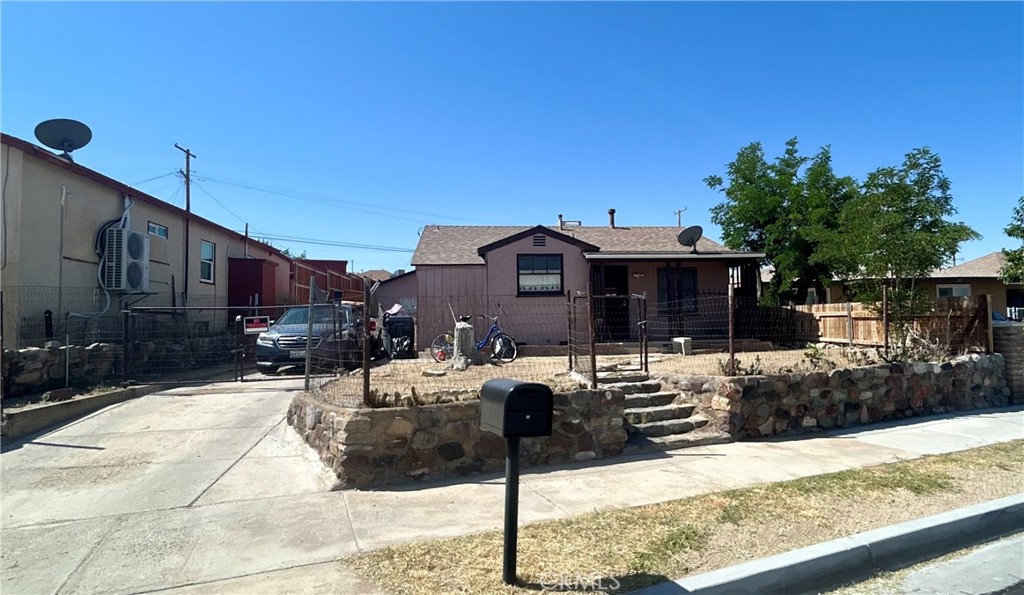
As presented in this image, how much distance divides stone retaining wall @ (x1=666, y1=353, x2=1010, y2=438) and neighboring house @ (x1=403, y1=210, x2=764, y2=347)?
6.86m

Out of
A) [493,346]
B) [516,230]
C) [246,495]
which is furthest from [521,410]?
[516,230]

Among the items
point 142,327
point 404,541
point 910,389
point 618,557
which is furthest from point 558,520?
point 142,327

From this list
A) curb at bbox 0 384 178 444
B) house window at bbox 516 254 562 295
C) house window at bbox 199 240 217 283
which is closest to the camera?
curb at bbox 0 384 178 444

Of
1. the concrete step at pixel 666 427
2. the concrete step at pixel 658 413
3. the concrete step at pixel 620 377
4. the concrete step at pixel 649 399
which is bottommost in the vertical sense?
the concrete step at pixel 666 427

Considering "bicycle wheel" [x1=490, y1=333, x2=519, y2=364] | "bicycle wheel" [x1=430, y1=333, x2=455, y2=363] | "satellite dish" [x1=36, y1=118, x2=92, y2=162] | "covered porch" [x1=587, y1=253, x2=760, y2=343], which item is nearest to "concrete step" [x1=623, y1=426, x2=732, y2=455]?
"bicycle wheel" [x1=490, y1=333, x2=519, y2=364]

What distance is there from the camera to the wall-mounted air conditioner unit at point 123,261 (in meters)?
12.4

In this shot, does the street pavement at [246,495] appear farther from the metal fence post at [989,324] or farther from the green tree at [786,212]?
the green tree at [786,212]

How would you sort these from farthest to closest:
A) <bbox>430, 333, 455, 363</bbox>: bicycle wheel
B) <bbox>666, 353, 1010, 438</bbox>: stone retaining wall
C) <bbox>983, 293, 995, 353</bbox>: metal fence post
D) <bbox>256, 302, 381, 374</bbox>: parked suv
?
<bbox>430, 333, 455, 363</bbox>: bicycle wheel < <bbox>256, 302, 381, 374</bbox>: parked suv < <bbox>983, 293, 995, 353</bbox>: metal fence post < <bbox>666, 353, 1010, 438</bbox>: stone retaining wall

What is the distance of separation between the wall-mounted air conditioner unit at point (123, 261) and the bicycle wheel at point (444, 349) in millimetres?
7116

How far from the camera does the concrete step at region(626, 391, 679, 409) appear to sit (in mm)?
7957

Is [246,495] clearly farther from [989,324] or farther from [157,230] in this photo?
[989,324]

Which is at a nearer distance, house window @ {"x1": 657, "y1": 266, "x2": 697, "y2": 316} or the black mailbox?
the black mailbox

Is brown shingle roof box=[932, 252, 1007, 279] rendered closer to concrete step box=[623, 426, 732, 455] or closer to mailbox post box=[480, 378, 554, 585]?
concrete step box=[623, 426, 732, 455]

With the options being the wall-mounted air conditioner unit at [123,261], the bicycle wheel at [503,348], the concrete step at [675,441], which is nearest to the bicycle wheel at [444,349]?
the bicycle wheel at [503,348]
